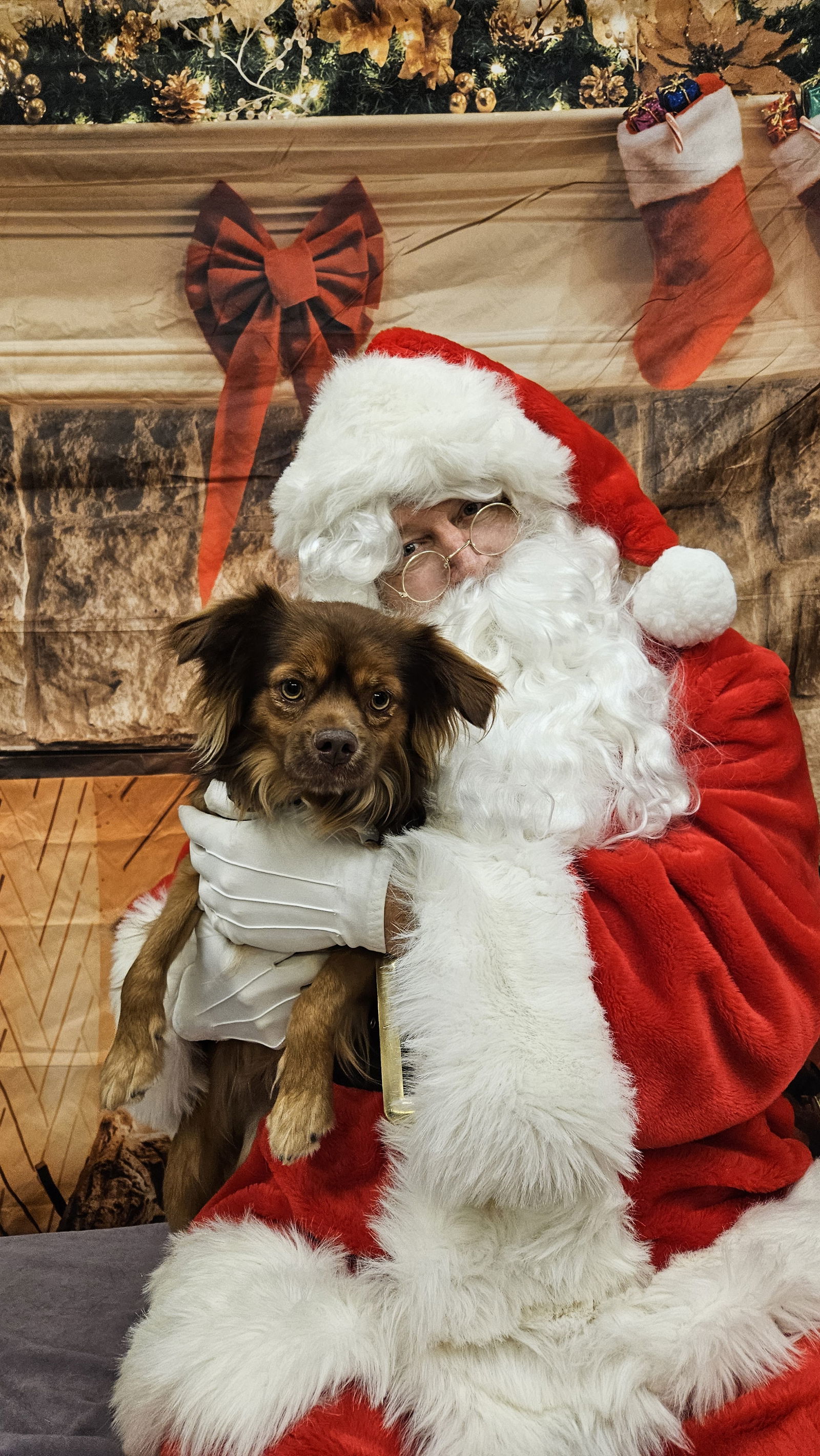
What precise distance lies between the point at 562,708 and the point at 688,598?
0.31 meters

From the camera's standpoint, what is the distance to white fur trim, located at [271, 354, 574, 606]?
73.6 inches

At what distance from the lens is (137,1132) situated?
248cm

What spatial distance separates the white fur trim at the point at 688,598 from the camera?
5.72 feet

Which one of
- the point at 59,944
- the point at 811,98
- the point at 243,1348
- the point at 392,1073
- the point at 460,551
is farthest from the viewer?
the point at 59,944

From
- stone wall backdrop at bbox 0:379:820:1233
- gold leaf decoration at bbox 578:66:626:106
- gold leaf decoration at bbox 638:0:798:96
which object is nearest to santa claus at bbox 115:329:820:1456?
stone wall backdrop at bbox 0:379:820:1233

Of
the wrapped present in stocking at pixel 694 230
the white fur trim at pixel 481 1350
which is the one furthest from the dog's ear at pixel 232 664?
the wrapped present in stocking at pixel 694 230

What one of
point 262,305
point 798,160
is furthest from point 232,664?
point 798,160

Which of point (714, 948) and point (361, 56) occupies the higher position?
point (361, 56)

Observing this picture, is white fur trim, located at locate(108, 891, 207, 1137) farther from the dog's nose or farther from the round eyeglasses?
the round eyeglasses

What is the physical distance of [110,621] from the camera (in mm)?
2527

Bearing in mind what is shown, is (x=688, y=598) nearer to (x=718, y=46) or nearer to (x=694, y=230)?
(x=694, y=230)

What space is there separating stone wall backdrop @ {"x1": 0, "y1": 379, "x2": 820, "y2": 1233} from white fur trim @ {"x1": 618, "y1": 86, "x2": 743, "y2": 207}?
0.51 metres

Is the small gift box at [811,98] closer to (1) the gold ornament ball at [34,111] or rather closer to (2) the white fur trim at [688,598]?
(2) the white fur trim at [688,598]

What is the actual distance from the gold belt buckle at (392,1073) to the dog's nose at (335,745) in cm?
33
